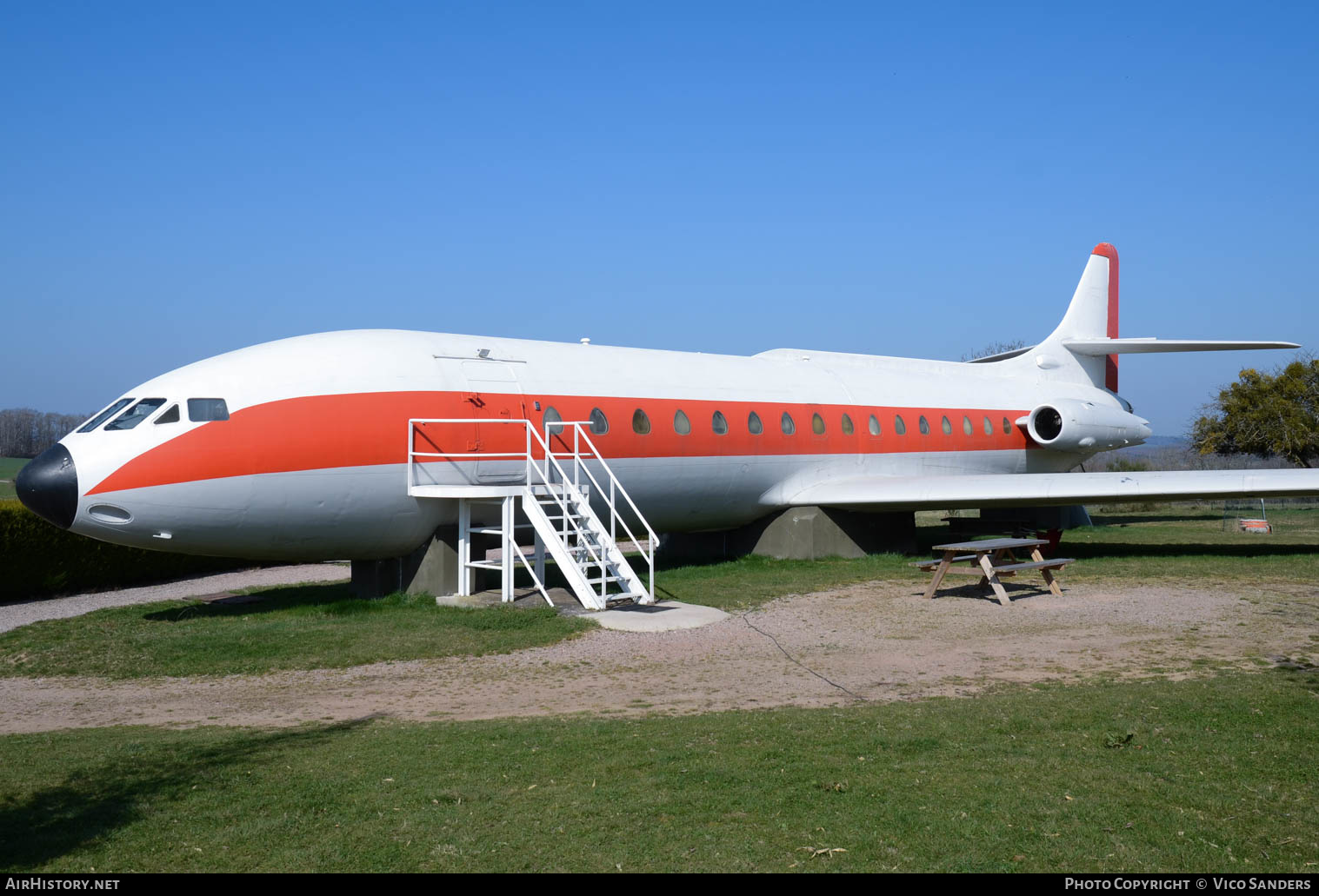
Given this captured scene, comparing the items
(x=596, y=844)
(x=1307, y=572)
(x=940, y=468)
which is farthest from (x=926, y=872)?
(x=940, y=468)

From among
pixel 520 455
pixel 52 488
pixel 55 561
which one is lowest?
pixel 55 561

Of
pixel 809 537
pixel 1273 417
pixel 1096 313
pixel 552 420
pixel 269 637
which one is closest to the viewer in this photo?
pixel 269 637

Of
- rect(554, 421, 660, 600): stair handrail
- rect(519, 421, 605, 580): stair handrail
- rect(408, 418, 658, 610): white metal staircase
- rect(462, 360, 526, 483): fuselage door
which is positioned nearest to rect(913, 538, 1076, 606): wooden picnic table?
rect(554, 421, 660, 600): stair handrail

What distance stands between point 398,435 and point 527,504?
2.12 m

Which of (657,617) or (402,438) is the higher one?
(402,438)

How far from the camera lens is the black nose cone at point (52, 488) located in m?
13.5

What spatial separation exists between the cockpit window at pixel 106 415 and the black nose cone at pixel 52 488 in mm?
644

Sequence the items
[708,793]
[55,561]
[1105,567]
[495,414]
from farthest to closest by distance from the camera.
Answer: [55,561] → [1105,567] → [495,414] → [708,793]

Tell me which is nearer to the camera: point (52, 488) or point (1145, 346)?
point (52, 488)

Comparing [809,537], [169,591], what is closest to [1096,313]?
[809,537]

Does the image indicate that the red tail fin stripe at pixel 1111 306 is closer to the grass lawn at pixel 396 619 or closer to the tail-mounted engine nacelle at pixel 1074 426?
the tail-mounted engine nacelle at pixel 1074 426

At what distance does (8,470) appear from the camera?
7644 cm

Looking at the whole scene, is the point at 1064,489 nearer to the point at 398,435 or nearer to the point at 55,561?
the point at 398,435
